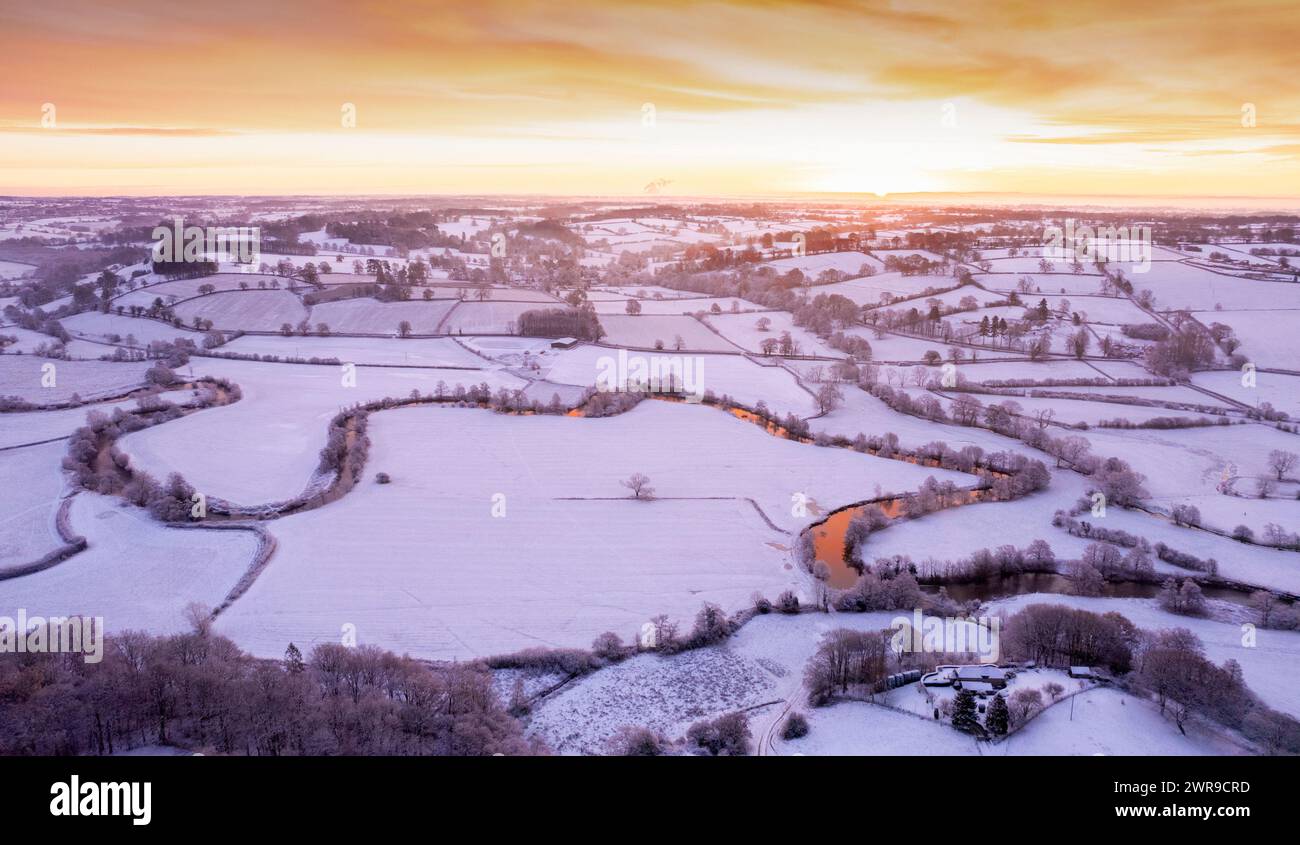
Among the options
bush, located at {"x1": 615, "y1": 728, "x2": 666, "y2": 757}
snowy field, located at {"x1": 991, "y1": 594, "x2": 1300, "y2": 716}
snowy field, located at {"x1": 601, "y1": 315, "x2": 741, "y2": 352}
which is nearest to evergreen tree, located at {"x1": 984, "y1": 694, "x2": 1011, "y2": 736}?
bush, located at {"x1": 615, "y1": 728, "x2": 666, "y2": 757}

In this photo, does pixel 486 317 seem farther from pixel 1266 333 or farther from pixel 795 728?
pixel 1266 333

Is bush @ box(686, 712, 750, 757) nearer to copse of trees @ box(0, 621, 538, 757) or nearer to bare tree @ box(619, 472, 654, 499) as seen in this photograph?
copse of trees @ box(0, 621, 538, 757)

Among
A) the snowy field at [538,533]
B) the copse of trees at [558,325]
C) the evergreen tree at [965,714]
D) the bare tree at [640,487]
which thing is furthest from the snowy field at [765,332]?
the evergreen tree at [965,714]

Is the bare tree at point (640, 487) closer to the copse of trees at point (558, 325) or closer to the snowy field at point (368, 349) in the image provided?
the snowy field at point (368, 349)

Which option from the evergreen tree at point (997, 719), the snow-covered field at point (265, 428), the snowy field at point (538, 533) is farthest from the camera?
the snow-covered field at point (265, 428)

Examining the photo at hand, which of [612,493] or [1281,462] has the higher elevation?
[1281,462]

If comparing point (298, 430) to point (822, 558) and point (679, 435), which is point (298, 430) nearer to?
point (679, 435)
